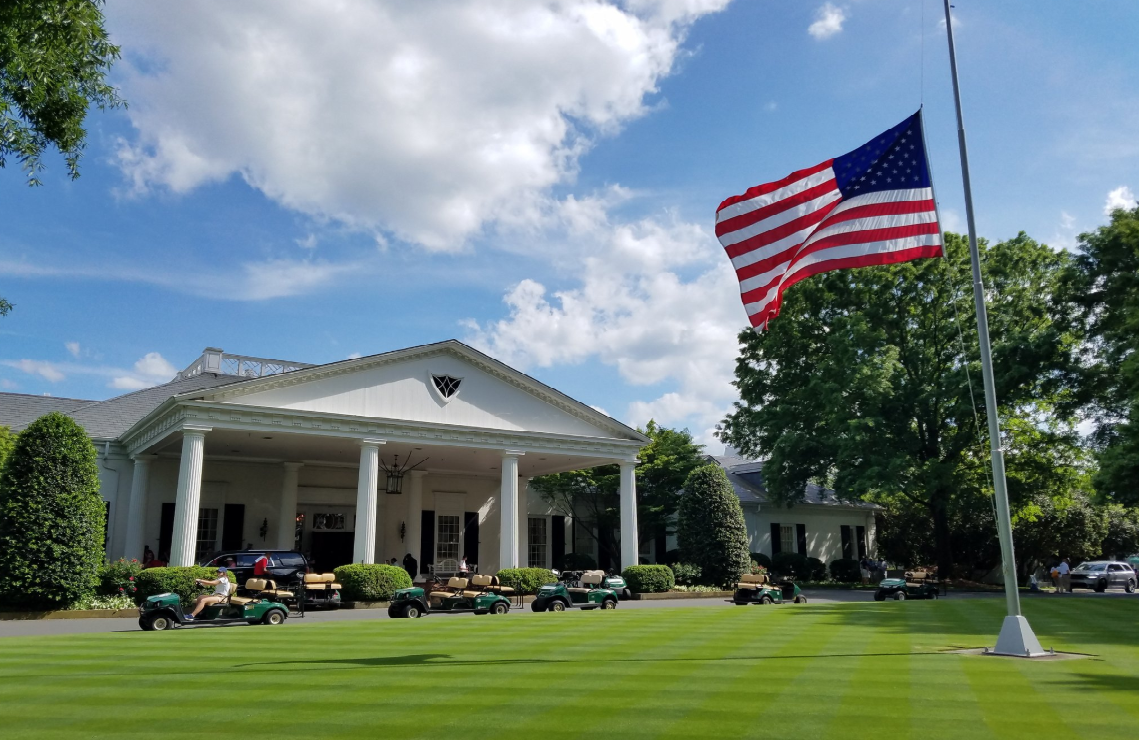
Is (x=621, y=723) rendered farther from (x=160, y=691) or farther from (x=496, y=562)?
(x=496, y=562)

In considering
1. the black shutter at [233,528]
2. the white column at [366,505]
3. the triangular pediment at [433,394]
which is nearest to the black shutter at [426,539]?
the black shutter at [233,528]

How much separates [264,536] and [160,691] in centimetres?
2471

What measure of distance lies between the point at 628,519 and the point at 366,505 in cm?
1053

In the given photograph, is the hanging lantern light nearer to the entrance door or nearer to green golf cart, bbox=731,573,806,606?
the entrance door

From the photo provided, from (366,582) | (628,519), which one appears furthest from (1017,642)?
(628,519)

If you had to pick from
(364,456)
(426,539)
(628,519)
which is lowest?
(426,539)

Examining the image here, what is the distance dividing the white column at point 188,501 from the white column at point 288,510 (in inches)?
300

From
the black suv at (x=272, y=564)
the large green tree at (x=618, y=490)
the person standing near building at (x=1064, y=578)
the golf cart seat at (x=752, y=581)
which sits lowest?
the person standing near building at (x=1064, y=578)

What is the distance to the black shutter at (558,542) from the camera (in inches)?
1625

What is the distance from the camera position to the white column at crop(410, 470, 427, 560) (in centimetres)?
3522

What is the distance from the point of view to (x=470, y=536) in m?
37.8

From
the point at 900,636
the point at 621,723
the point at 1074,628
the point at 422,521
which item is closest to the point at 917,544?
the point at 422,521

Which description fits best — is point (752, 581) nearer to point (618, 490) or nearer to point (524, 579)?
point (524, 579)

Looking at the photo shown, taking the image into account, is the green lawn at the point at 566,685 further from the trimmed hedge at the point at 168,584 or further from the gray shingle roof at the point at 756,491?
the gray shingle roof at the point at 756,491
